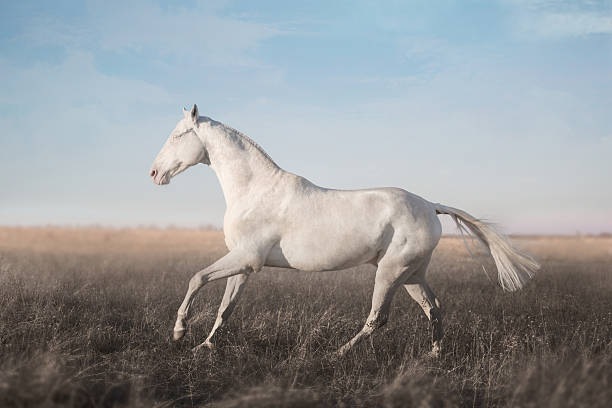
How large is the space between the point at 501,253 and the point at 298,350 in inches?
109

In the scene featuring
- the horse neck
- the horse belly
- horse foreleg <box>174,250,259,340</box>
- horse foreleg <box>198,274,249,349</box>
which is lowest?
horse foreleg <box>198,274,249,349</box>

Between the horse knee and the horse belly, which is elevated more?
the horse belly

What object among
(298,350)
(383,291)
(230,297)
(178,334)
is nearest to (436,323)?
(383,291)

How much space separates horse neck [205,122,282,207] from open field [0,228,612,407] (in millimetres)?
1672

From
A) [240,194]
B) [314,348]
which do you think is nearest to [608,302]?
[314,348]

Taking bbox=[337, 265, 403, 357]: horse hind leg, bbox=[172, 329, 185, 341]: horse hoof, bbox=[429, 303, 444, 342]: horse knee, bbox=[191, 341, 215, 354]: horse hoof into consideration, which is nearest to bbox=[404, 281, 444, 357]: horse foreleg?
bbox=[429, 303, 444, 342]: horse knee

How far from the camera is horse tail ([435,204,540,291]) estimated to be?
5.43 meters

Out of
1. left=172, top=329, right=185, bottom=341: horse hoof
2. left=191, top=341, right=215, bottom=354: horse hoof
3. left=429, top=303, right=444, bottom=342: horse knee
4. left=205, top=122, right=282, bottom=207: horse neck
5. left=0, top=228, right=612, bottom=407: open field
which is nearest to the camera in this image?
left=0, top=228, right=612, bottom=407: open field

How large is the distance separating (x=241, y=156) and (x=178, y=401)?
2603 millimetres

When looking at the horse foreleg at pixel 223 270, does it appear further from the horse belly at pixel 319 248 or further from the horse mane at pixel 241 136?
the horse mane at pixel 241 136

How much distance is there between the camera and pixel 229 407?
2.96m

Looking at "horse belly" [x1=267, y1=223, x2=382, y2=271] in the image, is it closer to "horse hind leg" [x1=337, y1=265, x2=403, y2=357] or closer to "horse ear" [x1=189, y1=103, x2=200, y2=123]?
"horse hind leg" [x1=337, y1=265, x2=403, y2=357]

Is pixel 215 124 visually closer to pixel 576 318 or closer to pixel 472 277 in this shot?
pixel 576 318

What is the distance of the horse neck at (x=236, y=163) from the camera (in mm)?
5059
